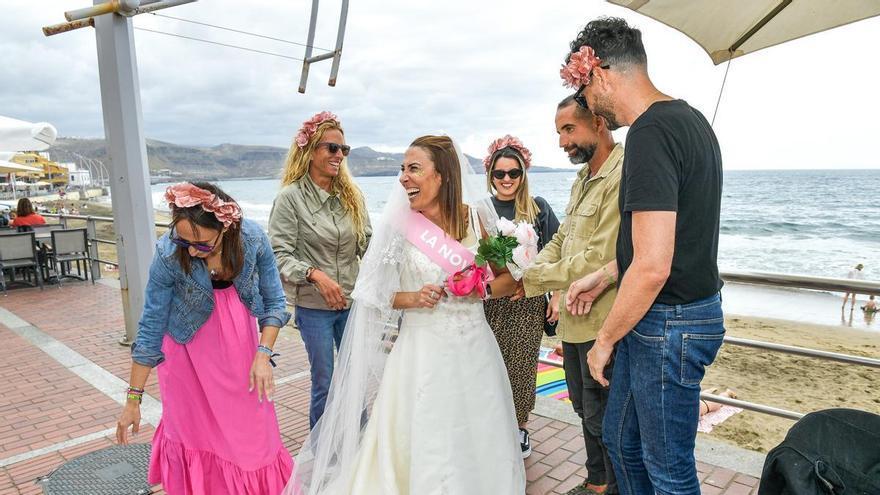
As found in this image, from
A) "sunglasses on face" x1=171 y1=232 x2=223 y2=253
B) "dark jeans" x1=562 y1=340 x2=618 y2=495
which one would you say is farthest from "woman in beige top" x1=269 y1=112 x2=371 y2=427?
"dark jeans" x1=562 y1=340 x2=618 y2=495

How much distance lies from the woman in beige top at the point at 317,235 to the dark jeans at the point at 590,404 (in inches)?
49.7

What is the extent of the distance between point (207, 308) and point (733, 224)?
31554 mm

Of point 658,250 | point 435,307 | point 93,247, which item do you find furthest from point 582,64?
point 93,247

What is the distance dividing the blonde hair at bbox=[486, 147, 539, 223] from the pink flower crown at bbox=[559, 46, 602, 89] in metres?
1.47

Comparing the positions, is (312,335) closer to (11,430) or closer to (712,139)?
(712,139)

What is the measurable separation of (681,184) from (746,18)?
1185mm

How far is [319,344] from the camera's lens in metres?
3.03

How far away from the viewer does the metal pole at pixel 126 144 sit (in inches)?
188

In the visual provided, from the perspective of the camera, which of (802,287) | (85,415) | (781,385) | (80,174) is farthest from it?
(80,174)

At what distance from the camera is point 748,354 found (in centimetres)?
923

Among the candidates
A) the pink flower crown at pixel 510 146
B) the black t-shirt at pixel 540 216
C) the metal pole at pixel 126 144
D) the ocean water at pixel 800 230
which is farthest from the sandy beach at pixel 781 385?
the ocean water at pixel 800 230

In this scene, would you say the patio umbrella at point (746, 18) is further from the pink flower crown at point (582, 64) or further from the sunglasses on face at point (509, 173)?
the sunglasses on face at point (509, 173)

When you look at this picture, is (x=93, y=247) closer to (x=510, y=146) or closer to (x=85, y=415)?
(x=85, y=415)

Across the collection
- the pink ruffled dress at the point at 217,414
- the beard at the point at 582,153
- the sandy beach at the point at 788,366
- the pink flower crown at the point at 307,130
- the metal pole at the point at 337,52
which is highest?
the metal pole at the point at 337,52
